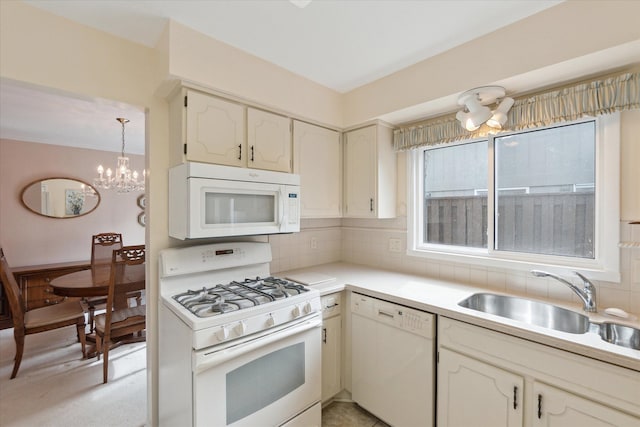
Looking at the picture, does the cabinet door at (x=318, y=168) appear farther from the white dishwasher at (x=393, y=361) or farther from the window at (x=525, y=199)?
the white dishwasher at (x=393, y=361)

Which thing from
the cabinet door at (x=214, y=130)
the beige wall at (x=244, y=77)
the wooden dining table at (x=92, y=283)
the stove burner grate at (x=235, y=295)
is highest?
the beige wall at (x=244, y=77)

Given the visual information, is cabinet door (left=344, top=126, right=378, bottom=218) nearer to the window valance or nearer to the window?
the window

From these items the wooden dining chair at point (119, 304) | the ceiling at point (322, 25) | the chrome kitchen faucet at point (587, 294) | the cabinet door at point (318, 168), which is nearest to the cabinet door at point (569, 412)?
the chrome kitchen faucet at point (587, 294)

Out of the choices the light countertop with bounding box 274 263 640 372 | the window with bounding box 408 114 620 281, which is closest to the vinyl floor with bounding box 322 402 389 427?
the light countertop with bounding box 274 263 640 372

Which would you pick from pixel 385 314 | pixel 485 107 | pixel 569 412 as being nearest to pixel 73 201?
pixel 385 314

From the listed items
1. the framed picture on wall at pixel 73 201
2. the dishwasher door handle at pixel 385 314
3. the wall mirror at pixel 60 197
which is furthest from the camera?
the framed picture on wall at pixel 73 201

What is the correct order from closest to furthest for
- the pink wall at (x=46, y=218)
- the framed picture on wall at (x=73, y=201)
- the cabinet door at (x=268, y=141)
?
the cabinet door at (x=268, y=141) → the pink wall at (x=46, y=218) → the framed picture on wall at (x=73, y=201)

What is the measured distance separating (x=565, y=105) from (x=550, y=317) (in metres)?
1.17

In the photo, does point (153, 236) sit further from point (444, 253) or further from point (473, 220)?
point (473, 220)

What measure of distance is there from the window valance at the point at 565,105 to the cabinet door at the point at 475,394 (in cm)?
136

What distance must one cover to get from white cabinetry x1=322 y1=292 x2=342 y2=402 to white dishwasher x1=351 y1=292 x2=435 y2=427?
0.10 m

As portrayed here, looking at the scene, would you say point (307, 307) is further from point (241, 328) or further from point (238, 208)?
point (238, 208)

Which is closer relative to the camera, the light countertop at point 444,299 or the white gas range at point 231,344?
the light countertop at point 444,299

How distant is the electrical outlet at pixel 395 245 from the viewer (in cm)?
240
